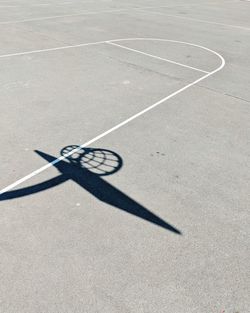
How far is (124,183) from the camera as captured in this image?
830 centimetres

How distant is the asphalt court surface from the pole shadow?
0.03 metres

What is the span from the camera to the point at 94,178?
8398 mm

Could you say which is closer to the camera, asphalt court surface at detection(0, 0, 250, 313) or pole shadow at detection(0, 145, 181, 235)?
asphalt court surface at detection(0, 0, 250, 313)

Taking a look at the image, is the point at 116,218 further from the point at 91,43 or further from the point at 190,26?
the point at 190,26

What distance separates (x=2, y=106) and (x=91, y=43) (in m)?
9.51

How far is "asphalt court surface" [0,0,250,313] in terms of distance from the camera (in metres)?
5.82

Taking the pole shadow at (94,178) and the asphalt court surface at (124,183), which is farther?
the pole shadow at (94,178)

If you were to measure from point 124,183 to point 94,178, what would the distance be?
67 centimetres

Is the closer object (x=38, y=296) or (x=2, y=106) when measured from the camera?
(x=38, y=296)

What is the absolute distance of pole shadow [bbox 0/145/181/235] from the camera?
7547 millimetres

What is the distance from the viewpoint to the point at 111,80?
1463 cm

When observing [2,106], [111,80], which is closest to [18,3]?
[111,80]

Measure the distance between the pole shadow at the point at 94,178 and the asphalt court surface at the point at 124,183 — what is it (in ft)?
0.10

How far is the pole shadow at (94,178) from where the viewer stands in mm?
7547
